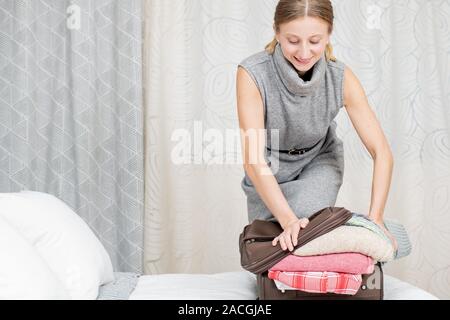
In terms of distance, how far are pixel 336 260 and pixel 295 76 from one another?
21.0 inches

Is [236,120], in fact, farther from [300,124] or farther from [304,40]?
[304,40]

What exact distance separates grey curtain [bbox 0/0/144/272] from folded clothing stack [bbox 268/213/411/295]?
1.39 meters

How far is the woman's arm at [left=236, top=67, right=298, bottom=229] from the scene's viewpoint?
1.65 meters

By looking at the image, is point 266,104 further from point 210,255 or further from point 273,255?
point 210,255

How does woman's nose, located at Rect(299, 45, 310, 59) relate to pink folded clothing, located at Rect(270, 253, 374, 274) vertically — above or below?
above

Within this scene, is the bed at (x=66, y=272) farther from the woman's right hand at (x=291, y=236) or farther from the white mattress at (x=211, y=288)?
the woman's right hand at (x=291, y=236)

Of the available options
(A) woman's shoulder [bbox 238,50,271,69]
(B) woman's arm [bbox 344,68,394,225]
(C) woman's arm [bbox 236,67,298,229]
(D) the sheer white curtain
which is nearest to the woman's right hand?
(C) woman's arm [bbox 236,67,298,229]

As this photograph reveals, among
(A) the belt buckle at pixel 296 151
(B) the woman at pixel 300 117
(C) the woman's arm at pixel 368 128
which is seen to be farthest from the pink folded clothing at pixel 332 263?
(A) the belt buckle at pixel 296 151

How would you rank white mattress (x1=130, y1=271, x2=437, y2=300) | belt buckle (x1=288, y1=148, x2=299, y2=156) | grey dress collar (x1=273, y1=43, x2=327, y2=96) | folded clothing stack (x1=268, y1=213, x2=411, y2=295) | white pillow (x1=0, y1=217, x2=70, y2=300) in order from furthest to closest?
belt buckle (x1=288, y1=148, x2=299, y2=156), grey dress collar (x1=273, y1=43, x2=327, y2=96), white mattress (x1=130, y1=271, x2=437, y2=300), folded clothing stack (x1=268, y1=213, x2=411, y2=295), white pillow (x1=0, y1=217, x2=70, y2=300)

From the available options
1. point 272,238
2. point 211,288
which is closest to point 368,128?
point 272,238

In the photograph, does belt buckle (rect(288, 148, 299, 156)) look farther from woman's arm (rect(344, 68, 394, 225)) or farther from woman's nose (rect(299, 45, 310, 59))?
woman's nose (rect(299, 45, 310, 59))

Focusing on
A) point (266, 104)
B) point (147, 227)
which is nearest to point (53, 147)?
point (147, 227)

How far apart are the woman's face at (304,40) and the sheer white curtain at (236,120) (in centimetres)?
107
